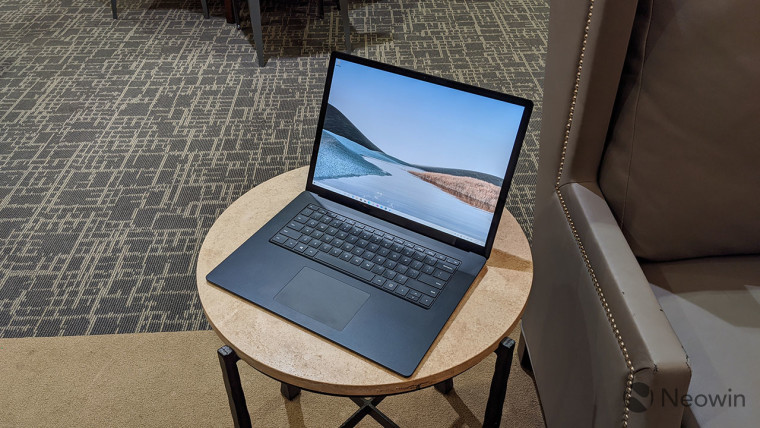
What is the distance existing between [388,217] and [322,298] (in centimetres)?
21

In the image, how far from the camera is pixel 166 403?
1.43 m

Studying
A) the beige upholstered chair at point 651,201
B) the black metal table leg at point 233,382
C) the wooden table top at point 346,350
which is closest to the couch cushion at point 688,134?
the beige upholstered chair at point 651,201

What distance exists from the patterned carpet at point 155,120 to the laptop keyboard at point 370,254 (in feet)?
2.23

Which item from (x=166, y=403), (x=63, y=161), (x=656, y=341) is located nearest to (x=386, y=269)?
(x=656, y=341)

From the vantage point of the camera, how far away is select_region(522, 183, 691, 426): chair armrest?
0.85 m

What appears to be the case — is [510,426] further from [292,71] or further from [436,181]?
[292,71]

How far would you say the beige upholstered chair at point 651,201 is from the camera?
3.16 feet

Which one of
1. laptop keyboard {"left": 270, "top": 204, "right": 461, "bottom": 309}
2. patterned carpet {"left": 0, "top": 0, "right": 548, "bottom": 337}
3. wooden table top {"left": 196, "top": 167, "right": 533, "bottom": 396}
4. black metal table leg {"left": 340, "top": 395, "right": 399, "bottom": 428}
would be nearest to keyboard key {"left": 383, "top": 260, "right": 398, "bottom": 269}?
laptop keyboard {"left": 270, "top": 204, "right": 461, "bottom": 309}

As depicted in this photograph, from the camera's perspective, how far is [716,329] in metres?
1.05

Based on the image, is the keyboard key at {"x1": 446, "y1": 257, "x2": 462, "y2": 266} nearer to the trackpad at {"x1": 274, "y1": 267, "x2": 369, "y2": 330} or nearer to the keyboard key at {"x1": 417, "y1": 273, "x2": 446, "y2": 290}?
the keyboard key at {"x1": 417, "y1": 273, "x2": 446, "y2": 290}

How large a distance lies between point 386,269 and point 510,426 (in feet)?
1.92

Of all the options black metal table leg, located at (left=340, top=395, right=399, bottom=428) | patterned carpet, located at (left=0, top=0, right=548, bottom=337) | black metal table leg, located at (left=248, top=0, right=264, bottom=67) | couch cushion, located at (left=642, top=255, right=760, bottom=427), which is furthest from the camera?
black metal table leg, located at (left=248, top=0, right=264, bottom=67)

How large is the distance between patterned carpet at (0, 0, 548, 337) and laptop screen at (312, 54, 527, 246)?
774 mm

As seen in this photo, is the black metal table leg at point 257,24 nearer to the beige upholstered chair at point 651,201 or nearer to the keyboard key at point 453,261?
the beige upholstered chair at point 651,201
